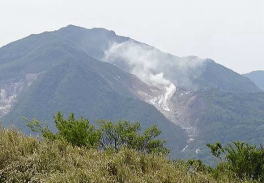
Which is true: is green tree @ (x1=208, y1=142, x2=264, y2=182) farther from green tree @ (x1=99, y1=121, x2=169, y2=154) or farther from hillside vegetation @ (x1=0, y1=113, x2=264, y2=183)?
green tree @ (x1=99, y1=121, x2=169, y2=154)

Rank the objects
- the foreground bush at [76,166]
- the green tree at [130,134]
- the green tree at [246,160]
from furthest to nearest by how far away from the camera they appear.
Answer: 1. the green tree at [130,134]
2. the green tree at [246,160]
3. the foreground bush at [76,166]

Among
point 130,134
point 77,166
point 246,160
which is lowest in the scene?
point 130,134

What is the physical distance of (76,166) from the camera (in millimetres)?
8734

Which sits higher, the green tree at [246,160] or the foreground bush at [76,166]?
the foreground bush at [76,166]

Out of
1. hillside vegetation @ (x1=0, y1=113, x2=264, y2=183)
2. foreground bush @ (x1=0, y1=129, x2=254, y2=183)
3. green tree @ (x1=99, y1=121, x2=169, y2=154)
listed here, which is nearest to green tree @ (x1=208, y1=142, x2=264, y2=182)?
hillside vegetation @ (x1=0, y1=113, x2=264, y2=183)

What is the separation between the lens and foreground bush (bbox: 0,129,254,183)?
8.02 meters

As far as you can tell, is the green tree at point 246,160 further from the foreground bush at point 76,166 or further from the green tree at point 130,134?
the green tree at point 130,134

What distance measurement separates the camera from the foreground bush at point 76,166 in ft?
26.3

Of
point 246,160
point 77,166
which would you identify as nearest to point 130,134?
point 246,160

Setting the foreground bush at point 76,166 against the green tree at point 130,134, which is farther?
the green tree at point 130,134

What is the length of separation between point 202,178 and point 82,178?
99.3 inches

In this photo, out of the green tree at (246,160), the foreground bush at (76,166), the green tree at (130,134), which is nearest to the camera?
the foreground bush at (76,166)

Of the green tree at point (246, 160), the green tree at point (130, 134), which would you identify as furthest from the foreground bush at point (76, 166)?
the green tree at point (130, 134)

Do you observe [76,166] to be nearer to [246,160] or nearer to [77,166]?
[77,166]
